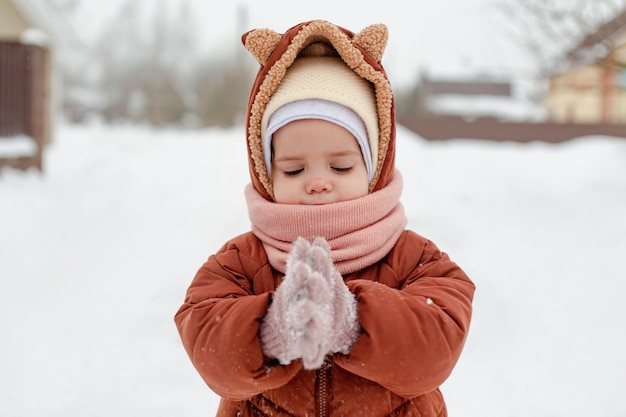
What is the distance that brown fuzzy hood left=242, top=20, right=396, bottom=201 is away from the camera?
1.79m

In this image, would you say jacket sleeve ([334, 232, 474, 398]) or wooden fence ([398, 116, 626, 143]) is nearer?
jacket sleeve ([334, 232, 474, 398])

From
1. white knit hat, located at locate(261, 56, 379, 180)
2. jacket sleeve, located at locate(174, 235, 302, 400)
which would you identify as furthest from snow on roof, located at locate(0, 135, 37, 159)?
jacket sleeve, located at locate(174, 235, 302, 400)

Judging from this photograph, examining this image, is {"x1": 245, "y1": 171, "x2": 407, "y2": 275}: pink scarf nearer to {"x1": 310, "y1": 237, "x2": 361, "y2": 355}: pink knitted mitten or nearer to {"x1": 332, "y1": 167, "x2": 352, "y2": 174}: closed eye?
{"x1": 332, "y1": 167, "x2": 352, "y2": 174}: closed eye

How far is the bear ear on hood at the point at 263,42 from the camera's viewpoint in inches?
73.5

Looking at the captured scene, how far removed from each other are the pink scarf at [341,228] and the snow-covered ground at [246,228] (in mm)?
1671

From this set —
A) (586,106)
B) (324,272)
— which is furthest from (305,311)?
(586,106)

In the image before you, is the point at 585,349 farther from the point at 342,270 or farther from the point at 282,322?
the point at 282,322

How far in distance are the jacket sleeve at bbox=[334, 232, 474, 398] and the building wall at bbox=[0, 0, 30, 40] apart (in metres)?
13.8

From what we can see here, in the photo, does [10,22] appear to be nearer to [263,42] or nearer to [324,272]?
[263,42]

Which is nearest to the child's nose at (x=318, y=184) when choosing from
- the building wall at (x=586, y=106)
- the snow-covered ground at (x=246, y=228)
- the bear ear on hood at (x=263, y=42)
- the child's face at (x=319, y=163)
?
the child's face at (x=319, y=163)

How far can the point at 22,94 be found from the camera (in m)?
9.93

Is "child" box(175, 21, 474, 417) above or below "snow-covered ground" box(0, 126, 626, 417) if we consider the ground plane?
above

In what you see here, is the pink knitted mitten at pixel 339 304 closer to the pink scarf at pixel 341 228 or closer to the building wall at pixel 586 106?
the pink scarf at pixel 341 228

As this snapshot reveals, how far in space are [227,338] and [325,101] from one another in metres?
0.68
